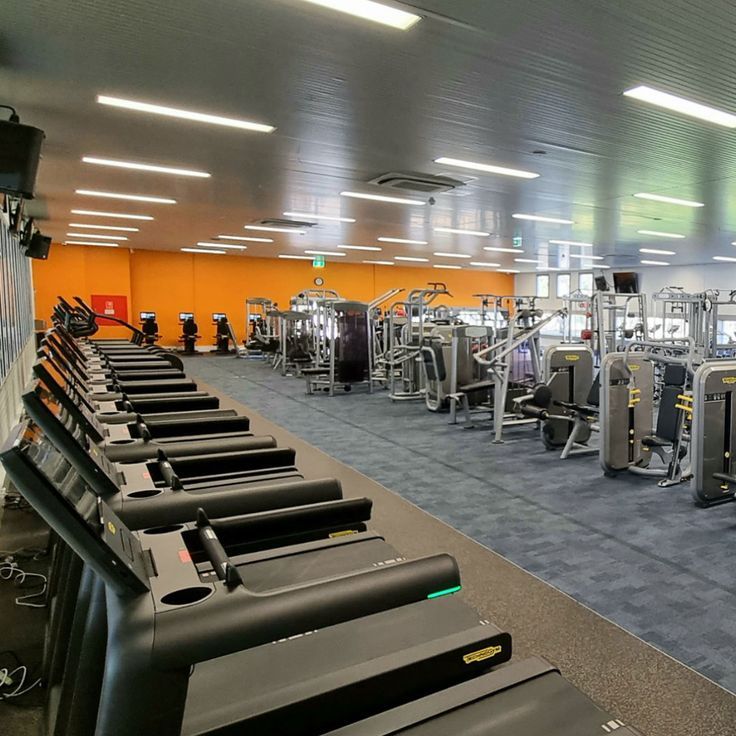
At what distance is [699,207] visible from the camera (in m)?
8.09

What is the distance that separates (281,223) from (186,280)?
27.1 ft

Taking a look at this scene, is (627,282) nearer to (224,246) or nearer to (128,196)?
(128,196)

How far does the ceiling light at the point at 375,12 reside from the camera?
2740mm

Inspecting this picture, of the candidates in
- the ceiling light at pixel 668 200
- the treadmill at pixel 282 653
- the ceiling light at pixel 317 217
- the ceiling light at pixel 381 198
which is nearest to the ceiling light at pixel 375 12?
the treadmill at pixel 282 653

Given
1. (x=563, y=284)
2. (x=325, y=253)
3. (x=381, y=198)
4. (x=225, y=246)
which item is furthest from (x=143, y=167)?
(x=563, y=284)

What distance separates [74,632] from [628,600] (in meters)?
2.44

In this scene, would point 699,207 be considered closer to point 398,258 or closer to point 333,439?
point 333,439

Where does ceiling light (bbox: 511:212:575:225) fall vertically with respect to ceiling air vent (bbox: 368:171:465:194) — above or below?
above

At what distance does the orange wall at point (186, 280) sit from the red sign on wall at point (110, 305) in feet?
0.51

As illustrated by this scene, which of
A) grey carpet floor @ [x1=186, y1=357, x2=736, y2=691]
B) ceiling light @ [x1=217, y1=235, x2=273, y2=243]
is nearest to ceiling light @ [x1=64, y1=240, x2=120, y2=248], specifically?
ceiling light @ [x1=217, y1=235, x2=273, y2=243]

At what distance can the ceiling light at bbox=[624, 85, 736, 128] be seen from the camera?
3857 mm

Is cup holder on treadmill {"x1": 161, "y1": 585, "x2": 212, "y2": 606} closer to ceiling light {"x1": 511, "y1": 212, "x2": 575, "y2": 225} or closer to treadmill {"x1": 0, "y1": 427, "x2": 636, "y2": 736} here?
treadmill {"x1": 0, "y1": 427, "x2": 636, "y2": 736}

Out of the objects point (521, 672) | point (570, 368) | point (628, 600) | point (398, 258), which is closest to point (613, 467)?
point (570, 368)

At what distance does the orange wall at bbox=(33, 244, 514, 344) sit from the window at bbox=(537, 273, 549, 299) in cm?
434
